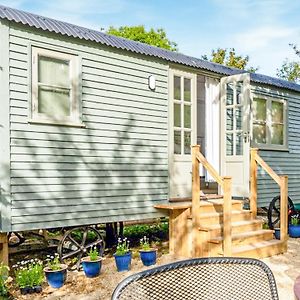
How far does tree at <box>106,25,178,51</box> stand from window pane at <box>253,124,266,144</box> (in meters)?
18.3

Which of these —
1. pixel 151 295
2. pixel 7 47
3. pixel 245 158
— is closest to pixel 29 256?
pixel 7 47

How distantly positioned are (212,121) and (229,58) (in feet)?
55.7

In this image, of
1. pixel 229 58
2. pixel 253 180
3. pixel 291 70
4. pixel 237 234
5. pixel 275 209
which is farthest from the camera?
pixel 291 70

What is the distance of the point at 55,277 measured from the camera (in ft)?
15.7

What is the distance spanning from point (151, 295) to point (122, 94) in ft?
15.3

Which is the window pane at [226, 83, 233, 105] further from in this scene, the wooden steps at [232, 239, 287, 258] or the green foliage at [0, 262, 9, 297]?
the green foliage at [0, 262, 9, 297]

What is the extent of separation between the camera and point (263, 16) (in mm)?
18500

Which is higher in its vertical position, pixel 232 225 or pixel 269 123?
pixel 269 123

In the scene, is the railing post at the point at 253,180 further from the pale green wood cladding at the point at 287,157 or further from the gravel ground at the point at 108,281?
the pale green wood cladding at the point at 287,157

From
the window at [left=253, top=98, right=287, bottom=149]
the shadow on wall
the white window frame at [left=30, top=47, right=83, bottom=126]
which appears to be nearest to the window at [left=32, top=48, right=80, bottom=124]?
the white window frame at [left=30, top=47, right=83, bottom=126]

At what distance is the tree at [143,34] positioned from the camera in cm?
2597

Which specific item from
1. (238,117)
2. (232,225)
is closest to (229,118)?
(238,117)

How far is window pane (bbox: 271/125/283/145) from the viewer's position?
333 inches

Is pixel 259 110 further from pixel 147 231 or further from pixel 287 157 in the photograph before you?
pixel 147 231
